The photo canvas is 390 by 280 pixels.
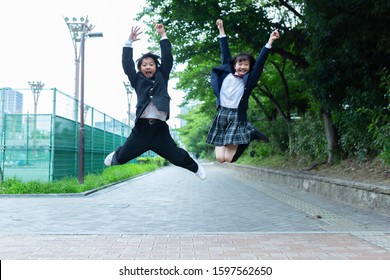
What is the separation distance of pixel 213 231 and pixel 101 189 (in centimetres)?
981

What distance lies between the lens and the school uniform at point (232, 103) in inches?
156

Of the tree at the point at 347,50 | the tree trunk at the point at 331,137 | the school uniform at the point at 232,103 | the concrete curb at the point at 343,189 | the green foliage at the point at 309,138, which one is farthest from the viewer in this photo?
the green foliage at the point at 309,138

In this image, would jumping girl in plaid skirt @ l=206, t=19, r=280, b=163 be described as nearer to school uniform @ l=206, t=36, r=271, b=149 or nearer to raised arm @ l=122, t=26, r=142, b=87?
school uniform @ l=206, t=36, r=271, b=149

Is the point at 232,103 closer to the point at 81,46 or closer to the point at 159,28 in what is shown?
the point at 159,28

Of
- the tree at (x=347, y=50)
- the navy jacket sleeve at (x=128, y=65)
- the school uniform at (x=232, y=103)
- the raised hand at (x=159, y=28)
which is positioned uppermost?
the tree at (x=347, y=50)

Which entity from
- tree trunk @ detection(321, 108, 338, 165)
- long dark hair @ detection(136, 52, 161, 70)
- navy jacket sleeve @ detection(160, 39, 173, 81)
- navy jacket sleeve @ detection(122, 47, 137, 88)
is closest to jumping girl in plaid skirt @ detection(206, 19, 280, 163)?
navy jacket sleeve @ detection(160, 39, 173, 81)

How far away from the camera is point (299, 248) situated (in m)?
6.56

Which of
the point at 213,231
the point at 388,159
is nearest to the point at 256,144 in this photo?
the point at 388,159

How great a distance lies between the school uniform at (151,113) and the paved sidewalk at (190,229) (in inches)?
92.5

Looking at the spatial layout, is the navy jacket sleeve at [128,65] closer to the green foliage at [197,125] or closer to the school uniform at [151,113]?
the school uniform at [151,113]

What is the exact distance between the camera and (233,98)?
13.3 ft

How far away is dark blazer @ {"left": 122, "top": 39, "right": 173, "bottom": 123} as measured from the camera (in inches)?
151

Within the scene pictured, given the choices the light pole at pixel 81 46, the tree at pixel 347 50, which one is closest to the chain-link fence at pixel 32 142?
the light pole at pixel 81 46

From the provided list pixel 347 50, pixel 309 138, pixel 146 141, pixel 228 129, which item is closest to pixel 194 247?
pixel 146 141
